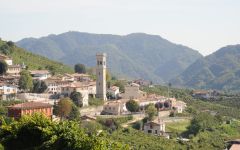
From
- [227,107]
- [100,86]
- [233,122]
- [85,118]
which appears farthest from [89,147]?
[227,107]

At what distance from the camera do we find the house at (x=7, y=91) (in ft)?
203

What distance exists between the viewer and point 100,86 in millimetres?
72625

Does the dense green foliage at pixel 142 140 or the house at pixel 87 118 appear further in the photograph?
the house at pixel 87 118

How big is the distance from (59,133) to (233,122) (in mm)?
53509

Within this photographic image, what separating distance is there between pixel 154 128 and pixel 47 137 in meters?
36.6

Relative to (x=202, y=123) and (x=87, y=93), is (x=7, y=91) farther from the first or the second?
(x=202, y=123)

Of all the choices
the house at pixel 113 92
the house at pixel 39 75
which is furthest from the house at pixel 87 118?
the house at pixel 113 92

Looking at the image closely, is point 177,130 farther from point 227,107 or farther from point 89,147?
point 89,147

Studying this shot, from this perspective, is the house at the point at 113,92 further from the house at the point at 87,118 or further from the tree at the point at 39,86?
the house at the point at 87,118

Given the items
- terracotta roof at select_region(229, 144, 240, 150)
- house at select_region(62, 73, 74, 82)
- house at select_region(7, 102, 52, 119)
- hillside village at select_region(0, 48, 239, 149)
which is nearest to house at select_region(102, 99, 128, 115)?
hillside village at select_region(0, 48, 239, 149)

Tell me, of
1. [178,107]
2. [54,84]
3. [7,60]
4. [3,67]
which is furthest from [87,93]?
[178,107]

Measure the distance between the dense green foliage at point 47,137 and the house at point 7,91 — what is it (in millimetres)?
33282

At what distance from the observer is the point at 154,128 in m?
62.7

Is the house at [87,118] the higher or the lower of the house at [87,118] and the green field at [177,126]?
the higher
